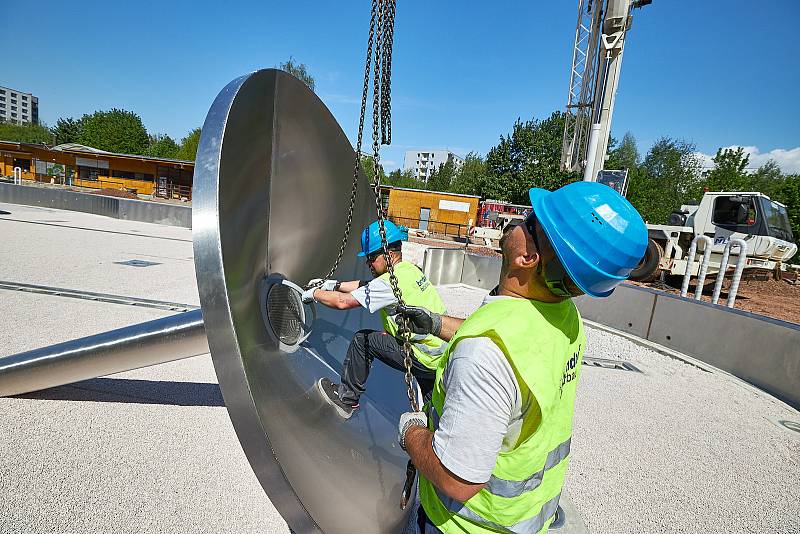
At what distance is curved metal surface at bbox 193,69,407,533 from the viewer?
161cm

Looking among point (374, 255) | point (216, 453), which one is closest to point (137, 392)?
point (216, 453)

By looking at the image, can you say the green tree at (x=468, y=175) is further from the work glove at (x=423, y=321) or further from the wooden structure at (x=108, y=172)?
the work glove at (x=423, y=321)

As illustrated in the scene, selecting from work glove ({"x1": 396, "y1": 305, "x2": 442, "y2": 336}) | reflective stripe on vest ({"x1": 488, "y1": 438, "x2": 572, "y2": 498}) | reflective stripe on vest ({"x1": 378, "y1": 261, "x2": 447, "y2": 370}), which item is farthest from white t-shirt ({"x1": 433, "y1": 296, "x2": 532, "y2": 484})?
reflective stripe on vest ({"x1": 378, "y1": 261, "x2": 447, "y2": 370})

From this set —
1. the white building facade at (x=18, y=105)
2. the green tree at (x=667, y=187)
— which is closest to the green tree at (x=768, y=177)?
the green tree at (x=667, y=187)

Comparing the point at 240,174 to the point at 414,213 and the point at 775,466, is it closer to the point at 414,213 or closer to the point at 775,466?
the point at 775,466

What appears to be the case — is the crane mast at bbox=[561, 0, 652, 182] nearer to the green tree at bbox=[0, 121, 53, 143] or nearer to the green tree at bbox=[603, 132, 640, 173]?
the green tree at bbox=[603, 132, 640, 173]

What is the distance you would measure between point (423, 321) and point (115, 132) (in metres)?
79.5

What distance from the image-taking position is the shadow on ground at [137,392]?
3.72 meters

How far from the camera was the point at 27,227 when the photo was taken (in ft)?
43.4

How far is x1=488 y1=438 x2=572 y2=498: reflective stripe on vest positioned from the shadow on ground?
303cm

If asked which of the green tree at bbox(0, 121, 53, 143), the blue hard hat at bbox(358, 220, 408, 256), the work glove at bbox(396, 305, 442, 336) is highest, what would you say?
the green tree at bbox(0, 121, 53, 143)

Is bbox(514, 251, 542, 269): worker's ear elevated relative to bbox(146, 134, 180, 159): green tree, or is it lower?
lower

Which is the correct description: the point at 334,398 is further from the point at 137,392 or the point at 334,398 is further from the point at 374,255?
the point at 137,392

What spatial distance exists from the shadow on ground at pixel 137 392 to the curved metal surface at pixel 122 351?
0.50 metres
